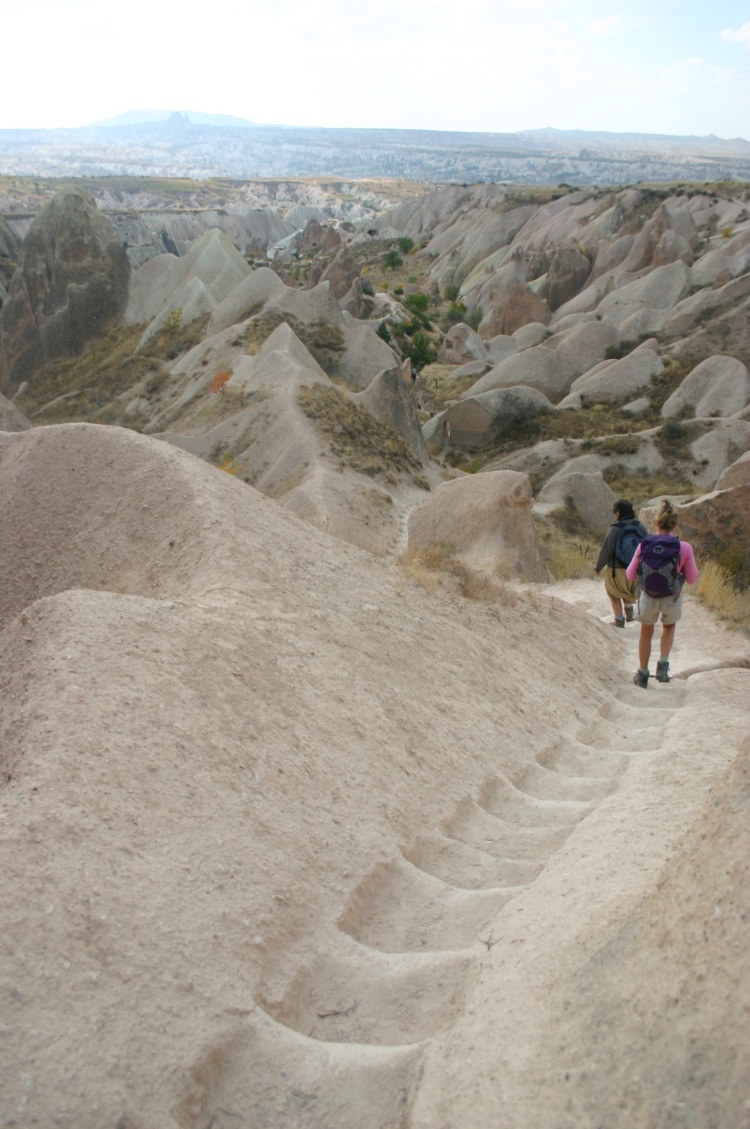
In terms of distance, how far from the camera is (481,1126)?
252cm

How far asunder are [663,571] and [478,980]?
4.19 metres

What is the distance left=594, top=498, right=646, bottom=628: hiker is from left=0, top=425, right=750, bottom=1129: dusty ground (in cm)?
180

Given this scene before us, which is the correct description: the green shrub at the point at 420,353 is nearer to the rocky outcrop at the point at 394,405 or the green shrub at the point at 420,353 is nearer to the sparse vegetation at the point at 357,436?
the rocky outcrop at the point at 394,405

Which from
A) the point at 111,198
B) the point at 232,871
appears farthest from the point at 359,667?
the point at 111,198

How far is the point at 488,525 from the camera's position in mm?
12789

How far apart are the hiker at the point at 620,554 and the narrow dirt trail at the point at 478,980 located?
341 cm

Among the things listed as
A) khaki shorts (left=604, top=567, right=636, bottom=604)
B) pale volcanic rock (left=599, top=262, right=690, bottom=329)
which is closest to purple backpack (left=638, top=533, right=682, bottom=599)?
khaki shorts (left=604, top=567, right=636, bottom=604)

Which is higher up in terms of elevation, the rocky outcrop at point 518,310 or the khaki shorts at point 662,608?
the rocky outcrop at point 518,310

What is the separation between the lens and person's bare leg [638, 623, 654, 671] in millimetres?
7094

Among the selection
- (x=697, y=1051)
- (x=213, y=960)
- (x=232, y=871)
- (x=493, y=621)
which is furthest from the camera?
(x=493, y=621)

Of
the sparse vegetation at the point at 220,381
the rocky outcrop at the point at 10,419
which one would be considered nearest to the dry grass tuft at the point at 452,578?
the rocky outcrop at the point at 10,419

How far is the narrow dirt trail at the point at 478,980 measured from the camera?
2.61m

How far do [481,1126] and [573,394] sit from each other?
26.4 meters

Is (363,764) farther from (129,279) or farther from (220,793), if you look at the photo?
(129,279)
